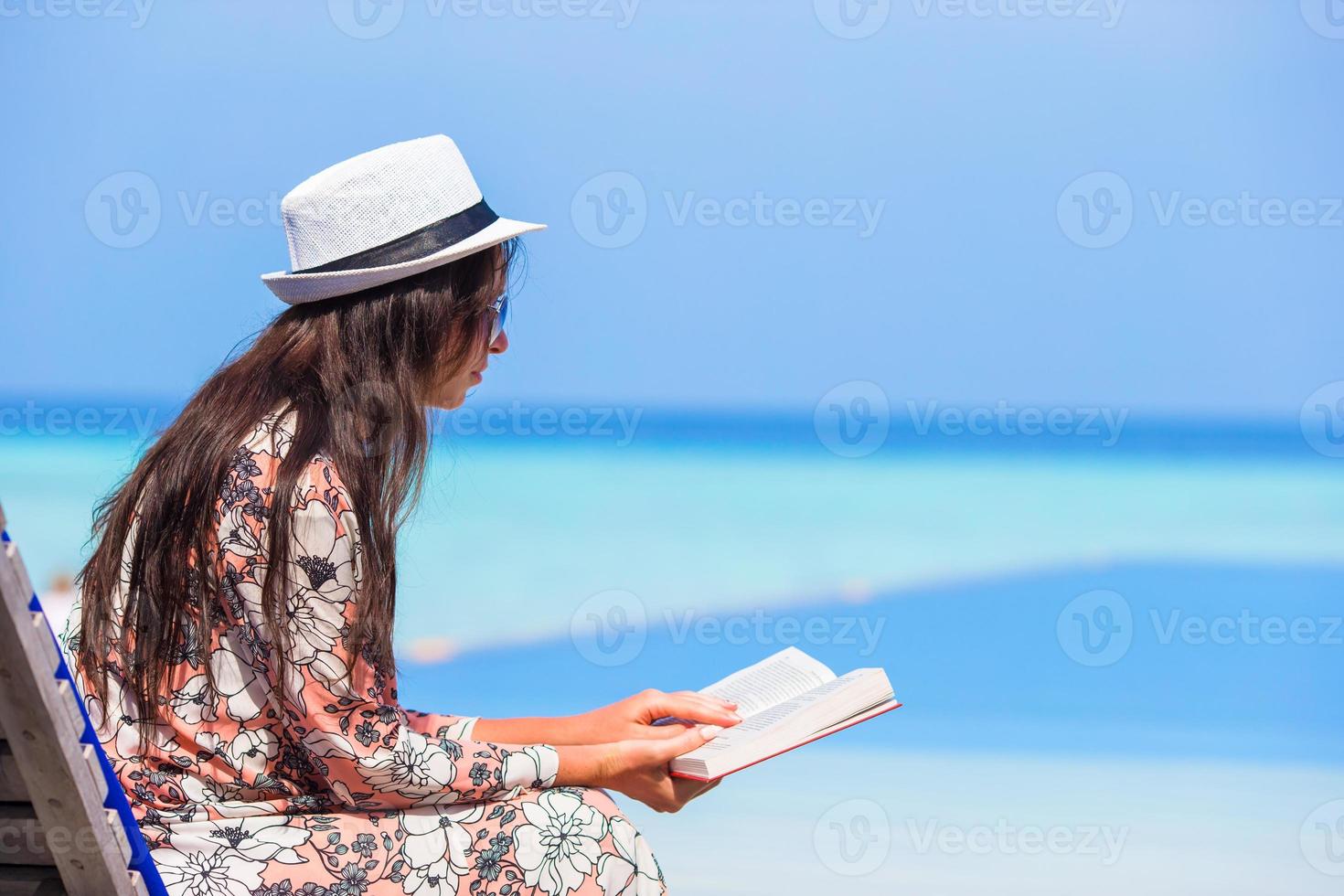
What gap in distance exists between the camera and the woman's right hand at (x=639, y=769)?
1199 millimetres

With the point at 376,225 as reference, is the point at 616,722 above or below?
below

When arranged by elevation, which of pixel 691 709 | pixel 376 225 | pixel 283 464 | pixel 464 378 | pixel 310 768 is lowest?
pixel 310 768

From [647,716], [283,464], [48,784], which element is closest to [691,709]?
[647,716]

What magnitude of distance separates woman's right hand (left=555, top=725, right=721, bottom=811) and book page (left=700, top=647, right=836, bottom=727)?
0.09 meters

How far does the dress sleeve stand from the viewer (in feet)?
3.38

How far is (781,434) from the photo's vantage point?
607 centimetres

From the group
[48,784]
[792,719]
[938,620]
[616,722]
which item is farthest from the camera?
[938,620]

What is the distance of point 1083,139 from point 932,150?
0.72 meters

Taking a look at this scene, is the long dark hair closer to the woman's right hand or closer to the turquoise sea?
the woman's right hand

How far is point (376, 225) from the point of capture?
122 cm

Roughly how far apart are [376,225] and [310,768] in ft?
1.61

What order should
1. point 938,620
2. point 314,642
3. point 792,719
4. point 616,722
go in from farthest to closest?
1. point 938,620
2. point 616,722
3. point 792,719
4. point 314,642

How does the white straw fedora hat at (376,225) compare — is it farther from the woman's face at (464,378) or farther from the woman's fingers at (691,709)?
the woman's fingers at (691,709)

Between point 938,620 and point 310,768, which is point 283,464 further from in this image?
point 938,620
